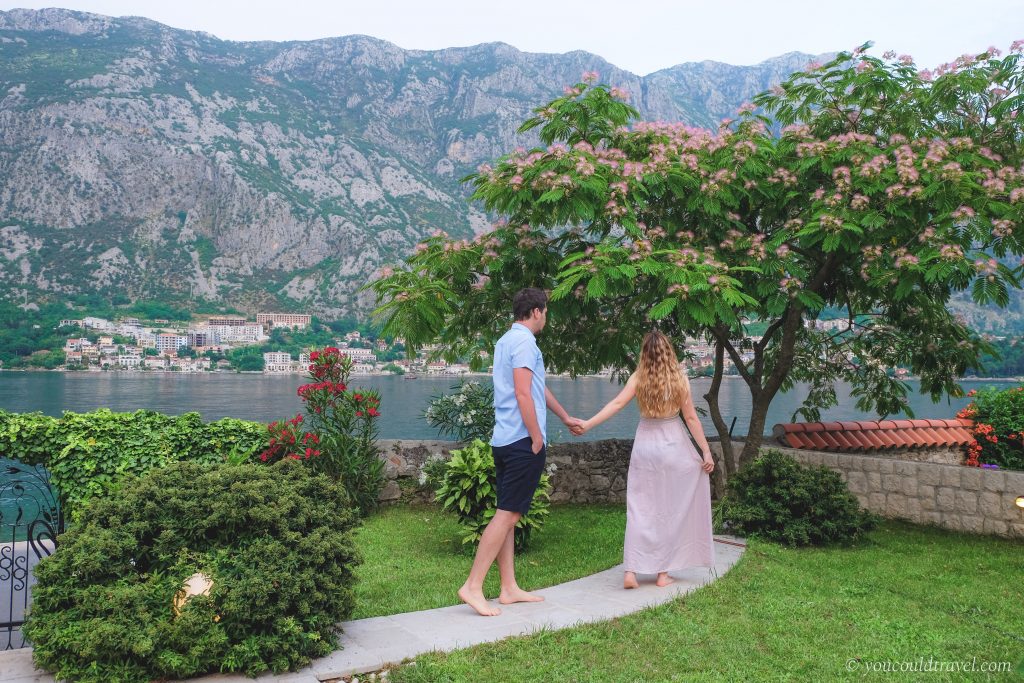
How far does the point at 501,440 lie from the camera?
5012 millimetres

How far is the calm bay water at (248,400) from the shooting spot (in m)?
40.5

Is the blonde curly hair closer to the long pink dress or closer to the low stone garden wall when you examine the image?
the long pink dress

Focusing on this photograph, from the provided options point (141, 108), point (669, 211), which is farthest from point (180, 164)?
point (669, 211)

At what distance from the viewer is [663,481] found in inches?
229

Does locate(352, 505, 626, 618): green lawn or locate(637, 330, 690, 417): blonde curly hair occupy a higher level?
locate(637, 330, 690, 417): blonde curly hair

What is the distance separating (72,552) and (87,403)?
53.4m

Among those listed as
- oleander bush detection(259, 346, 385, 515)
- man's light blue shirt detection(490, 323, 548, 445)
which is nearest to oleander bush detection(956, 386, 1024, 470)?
man's light blue shirt detection(490, 323, 548, 445)

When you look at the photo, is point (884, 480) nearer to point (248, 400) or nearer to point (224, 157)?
point (248, 400)

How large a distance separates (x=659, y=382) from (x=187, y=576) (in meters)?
3.58

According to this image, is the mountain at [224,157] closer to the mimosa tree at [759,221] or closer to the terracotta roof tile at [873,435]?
the terracotta roof tile at [873,435]

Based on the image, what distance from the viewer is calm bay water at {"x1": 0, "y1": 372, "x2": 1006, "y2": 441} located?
4051 cm

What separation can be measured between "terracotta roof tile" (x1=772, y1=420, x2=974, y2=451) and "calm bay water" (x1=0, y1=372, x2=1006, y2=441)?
16234 mm

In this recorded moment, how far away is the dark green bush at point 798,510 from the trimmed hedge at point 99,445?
5890 mm

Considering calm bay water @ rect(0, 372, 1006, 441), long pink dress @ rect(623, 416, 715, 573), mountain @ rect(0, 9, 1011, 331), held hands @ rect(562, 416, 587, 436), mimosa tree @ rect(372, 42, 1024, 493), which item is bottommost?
calm bay water @ rect(0, 372, 1006, 441)
